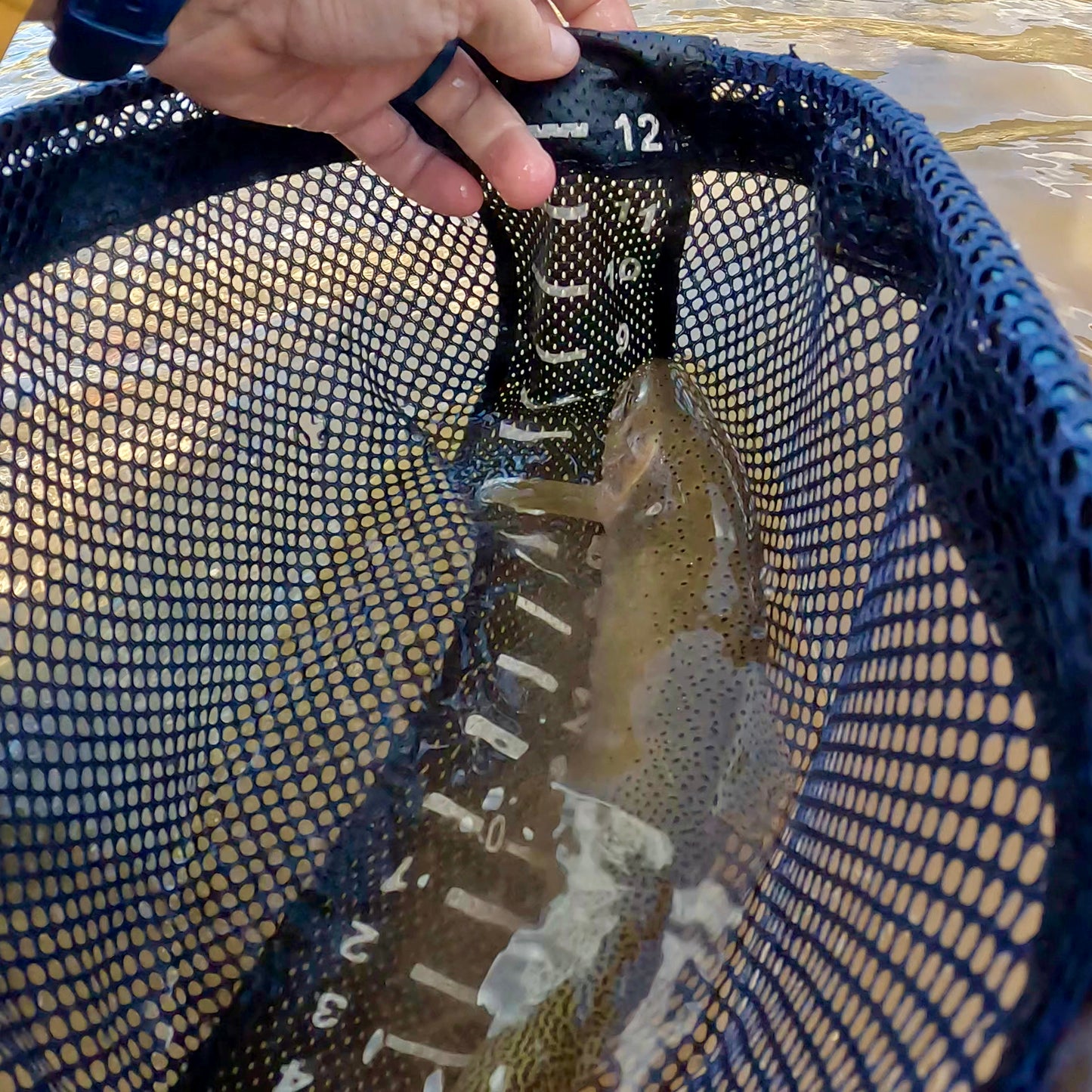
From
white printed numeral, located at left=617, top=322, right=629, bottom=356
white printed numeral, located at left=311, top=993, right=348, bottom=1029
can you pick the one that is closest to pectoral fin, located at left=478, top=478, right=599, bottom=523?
white printed numeral, located at left=617, top=322, right=629, bottom=356

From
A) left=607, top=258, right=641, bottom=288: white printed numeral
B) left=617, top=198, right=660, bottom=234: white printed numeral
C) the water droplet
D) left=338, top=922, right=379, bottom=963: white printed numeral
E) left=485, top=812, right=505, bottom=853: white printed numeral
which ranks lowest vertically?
the water droplet

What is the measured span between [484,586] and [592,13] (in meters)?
0.93

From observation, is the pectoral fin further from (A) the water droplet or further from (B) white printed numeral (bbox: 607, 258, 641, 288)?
(A) the water droplet

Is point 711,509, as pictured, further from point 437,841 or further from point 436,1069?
point 436,1069

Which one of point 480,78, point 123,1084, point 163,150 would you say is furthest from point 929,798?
point 163,150

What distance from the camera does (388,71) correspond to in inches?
44.6

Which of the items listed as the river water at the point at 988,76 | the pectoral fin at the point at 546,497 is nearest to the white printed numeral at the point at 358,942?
the pectoral fin at the point at 546,497

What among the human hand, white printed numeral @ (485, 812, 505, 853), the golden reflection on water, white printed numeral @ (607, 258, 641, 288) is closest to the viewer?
the human hand

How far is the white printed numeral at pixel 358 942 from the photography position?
47.1 inches

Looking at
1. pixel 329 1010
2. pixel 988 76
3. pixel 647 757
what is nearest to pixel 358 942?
pixel 329 1010

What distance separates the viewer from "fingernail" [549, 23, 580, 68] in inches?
43.5

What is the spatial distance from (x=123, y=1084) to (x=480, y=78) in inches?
51.5

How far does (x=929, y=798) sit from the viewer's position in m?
0.71

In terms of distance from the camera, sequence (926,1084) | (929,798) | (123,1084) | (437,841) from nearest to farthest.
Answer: (926,1084)
(929,798)
(123,1084)
(437,841)
